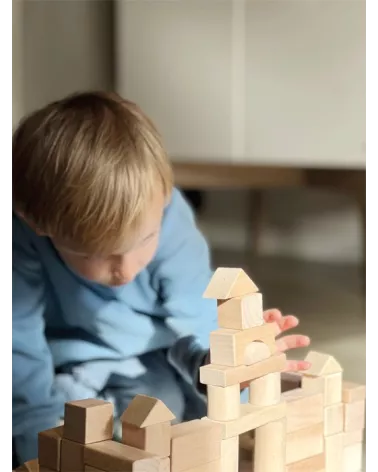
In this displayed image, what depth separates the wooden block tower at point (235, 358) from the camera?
0.36m

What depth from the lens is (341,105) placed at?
771 millimetres

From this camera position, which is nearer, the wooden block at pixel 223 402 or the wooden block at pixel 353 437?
the wooden block at pixel 223 402

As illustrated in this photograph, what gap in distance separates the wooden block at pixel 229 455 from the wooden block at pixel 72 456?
0.25ft

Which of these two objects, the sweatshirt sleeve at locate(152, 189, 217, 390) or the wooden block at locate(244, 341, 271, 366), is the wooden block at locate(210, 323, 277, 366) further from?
the sweatshirt sleeve at locate(152, 189, 217, 390)

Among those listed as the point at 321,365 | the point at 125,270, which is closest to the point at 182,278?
the point at 125,270

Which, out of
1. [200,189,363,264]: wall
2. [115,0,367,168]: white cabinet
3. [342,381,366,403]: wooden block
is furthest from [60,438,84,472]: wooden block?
[200,189,363,264]: wall

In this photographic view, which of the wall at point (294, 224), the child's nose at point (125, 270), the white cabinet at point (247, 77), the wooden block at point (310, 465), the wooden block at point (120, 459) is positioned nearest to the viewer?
the wooden block at point (120, 459)

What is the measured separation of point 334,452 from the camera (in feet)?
1.51

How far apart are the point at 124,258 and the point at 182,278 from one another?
91mm

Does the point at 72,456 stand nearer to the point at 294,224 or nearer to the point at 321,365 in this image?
the point at 321,365

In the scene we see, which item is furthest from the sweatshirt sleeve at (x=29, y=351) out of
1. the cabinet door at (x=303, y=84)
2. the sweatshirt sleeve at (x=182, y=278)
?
the cabinet door at (x=303, y=84)

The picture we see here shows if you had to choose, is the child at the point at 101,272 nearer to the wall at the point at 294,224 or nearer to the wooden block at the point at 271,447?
the wooden block at the point at 271,447
